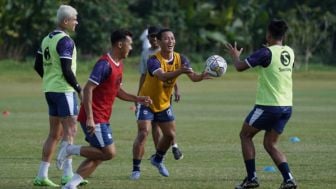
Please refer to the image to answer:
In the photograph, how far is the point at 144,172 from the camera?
13938mm

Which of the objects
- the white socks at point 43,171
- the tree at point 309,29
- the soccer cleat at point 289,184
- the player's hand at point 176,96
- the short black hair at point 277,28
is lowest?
the tree at point 309,29

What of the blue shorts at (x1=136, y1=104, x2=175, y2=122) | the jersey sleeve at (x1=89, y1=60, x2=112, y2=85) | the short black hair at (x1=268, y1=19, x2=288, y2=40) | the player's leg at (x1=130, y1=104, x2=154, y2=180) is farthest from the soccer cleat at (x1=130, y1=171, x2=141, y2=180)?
the short black hair at (x1=268, y1=19, x2=288, y2=40)

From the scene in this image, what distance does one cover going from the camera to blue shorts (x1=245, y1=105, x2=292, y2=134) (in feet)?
38.5

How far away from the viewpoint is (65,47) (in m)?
12.1

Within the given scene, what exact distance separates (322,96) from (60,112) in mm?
22866

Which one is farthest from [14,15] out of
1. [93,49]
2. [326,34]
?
[326,34]

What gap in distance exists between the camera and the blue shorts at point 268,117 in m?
11.8

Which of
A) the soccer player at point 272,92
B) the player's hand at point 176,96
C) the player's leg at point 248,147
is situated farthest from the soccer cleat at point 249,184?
the player's hand at point 176,96

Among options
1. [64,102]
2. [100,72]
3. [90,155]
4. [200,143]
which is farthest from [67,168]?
[200,143]

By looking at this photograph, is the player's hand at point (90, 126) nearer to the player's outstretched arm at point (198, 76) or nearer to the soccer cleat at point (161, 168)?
the player's outstretched arm at point (198, 76)

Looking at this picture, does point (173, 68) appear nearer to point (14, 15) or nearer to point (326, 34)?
point (14, 15)

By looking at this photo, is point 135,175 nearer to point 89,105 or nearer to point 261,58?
point 89,105

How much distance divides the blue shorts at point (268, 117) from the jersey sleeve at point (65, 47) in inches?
94.3

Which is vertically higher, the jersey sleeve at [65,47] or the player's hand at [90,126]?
the jersey sleeve at [65,47]
